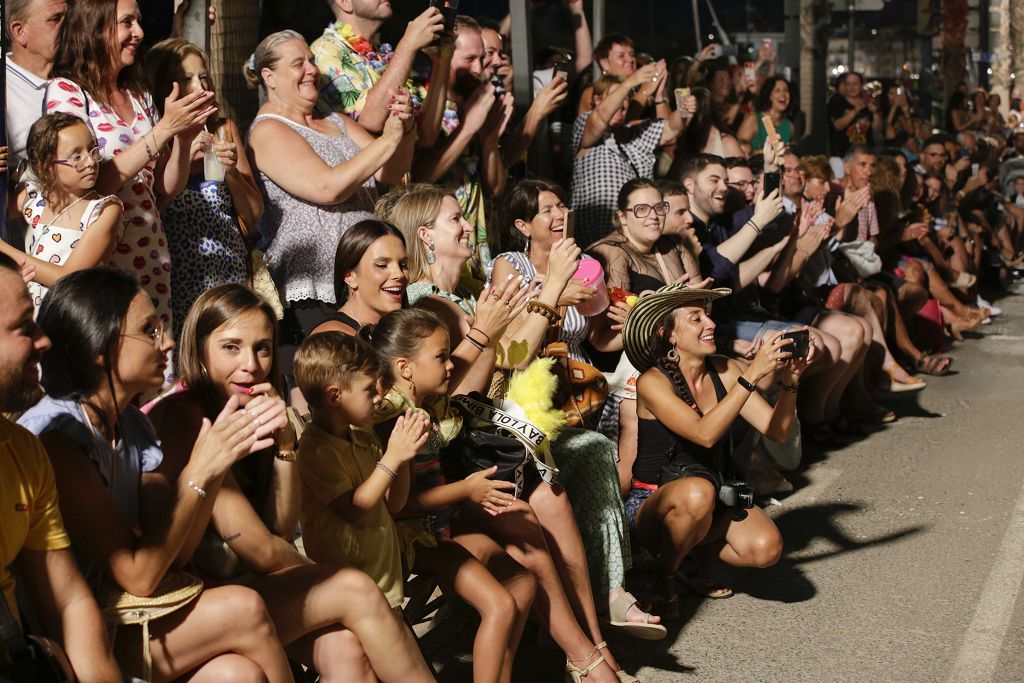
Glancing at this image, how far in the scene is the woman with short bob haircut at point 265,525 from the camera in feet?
11.0

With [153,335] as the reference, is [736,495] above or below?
below

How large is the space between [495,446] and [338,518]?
2.56 ft

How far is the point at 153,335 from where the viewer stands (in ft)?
10.3

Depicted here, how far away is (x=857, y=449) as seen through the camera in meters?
7.65

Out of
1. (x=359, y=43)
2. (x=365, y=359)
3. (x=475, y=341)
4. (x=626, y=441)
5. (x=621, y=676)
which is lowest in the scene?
(x=621, y=676)

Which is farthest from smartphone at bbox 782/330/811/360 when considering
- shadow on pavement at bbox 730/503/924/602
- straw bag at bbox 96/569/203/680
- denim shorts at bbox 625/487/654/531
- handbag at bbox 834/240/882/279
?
handbag at bbox 834/240/882/279

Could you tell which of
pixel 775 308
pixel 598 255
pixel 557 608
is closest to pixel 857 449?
pixel 775 308

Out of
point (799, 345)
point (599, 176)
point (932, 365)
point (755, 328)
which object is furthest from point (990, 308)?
point (799, 345)

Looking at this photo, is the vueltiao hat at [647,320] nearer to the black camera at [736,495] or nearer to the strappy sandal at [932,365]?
the black camera at [736,495]

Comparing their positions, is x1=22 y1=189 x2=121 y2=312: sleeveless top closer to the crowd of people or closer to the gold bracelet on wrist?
the crowd of people

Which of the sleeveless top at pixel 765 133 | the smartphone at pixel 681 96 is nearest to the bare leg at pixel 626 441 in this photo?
the smartphone at pixel 681 96

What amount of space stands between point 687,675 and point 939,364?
5915 millimetres

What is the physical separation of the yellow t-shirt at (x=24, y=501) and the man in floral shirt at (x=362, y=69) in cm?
306

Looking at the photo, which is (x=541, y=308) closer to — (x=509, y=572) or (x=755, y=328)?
(x=509, y=572)
